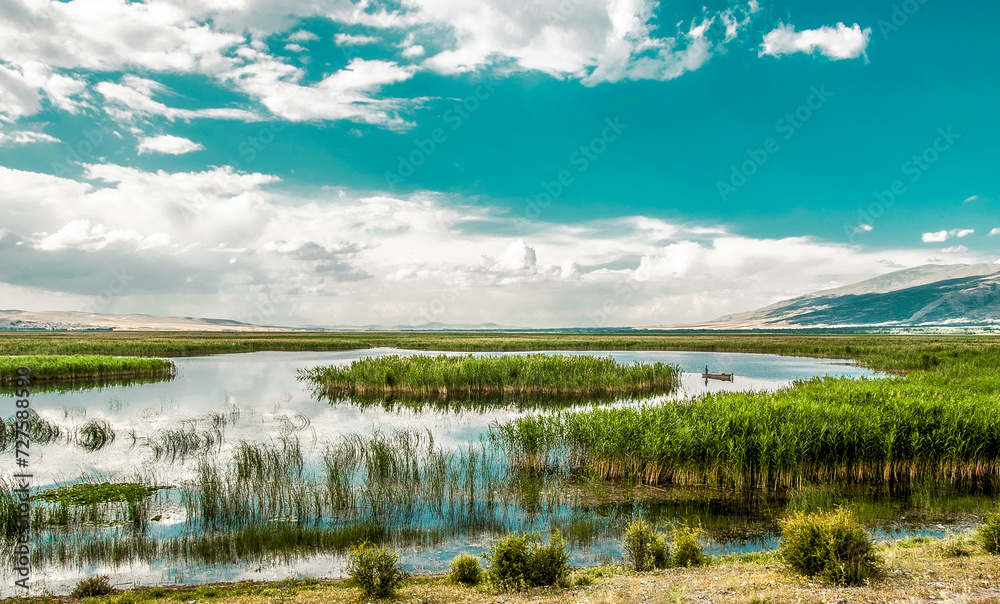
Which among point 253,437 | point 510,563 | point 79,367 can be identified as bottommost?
point 253,437

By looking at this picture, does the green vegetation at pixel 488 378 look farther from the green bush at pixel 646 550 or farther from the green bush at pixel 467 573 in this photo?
the green bush at pixel 467 573

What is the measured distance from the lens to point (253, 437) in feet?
62.3

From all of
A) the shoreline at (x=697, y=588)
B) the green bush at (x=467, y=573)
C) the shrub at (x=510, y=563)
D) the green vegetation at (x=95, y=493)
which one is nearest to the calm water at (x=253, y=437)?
the green vegetation at (x=95, y=493)

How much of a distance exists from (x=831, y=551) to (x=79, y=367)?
4707 centimetres

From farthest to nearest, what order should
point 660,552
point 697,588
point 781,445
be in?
point 781,445
point 660,552
point 697,588

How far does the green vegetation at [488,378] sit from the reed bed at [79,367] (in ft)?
54.4

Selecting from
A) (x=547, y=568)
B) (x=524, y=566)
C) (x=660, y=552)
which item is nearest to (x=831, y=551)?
(x=660, y=552)

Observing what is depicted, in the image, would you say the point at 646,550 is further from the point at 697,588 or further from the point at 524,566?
the point at 524,566

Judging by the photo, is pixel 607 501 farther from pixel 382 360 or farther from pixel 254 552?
pixel 382 360

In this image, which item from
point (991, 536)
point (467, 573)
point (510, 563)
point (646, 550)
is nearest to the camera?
point (510, 563)

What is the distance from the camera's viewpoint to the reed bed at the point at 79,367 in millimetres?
36469

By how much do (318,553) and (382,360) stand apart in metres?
28.6

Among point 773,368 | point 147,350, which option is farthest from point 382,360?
point 147,350

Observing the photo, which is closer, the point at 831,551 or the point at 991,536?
the point at 831,551
